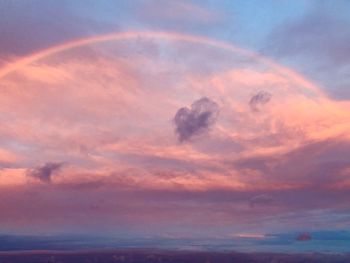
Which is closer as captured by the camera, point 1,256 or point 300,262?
point 1,256

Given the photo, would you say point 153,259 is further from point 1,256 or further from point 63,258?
point 1,256

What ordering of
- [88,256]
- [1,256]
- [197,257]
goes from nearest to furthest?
[1,256], [88,256], [197,257]

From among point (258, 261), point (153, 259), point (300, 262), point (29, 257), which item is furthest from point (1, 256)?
point (300, 262)

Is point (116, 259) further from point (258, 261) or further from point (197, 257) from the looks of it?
point (258, 261)

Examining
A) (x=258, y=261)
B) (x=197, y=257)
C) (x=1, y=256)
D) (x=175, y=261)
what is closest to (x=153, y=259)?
(x=175, y=261)

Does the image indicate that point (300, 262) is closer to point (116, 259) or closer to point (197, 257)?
point (197, 257)

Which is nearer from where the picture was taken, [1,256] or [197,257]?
[1,256]

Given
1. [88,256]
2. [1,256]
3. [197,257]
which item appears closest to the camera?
[1,256]
